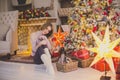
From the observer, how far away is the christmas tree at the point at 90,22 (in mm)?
4004

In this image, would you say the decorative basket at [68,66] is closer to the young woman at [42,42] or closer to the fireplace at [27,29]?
the young woman at [42,42]

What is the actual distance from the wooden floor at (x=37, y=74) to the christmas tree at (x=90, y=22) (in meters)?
0.69

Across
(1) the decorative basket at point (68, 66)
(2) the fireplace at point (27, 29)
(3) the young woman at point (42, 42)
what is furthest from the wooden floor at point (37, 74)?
(2) the fireplace at point (27, 29)

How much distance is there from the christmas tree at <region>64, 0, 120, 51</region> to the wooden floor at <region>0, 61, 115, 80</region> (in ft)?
2.25

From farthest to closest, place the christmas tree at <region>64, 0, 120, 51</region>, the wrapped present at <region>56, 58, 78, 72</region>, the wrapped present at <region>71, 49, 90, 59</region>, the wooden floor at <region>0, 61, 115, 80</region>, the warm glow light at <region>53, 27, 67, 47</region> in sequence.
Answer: the warm glow light at <region>53, 27, 67, 47</region>, the christmas tree at <region>64, 0, 120, 51</region>, the wrapped present at <region>71, 49, 90, 59</region>, the wrapped present at <region>56, 58, 78, 72</region>, the wooden floor at <region>0, 61, 115, 80</region>

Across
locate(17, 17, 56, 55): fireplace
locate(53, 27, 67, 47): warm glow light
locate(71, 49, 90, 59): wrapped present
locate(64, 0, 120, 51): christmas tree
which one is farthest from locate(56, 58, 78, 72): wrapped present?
locate(17, 17, 56, 55): fireplace

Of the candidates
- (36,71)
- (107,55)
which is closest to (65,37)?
(36,71)

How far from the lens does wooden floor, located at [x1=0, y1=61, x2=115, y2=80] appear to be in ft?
10.5

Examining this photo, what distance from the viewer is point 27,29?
18.9 feet

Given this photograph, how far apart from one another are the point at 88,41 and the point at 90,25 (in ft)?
0.98

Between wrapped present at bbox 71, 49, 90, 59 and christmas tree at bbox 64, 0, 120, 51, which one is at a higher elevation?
christmas tree at bbox 64, 0, 120, 51

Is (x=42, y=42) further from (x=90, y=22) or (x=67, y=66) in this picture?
(x=90, y=22)

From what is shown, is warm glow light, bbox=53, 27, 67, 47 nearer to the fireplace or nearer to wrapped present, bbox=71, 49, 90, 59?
wrapped present, bbox=71, 49, 90, 59

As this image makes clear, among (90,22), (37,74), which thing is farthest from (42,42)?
(90,22)
